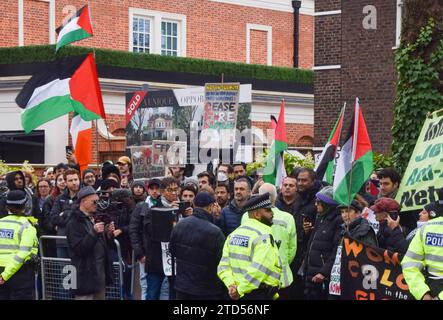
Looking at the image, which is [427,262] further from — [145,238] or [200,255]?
[145,238]

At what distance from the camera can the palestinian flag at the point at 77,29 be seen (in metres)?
20.7

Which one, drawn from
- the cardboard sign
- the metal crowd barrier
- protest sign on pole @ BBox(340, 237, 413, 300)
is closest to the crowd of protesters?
the metal crowd barrier

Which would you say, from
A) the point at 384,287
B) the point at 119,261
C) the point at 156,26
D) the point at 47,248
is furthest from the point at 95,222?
the point at 156,26

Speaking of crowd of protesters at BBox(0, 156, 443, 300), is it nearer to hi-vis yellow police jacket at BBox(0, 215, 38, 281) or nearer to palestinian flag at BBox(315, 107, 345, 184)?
hi-vis yellow police jacket at BBox(0, 215, 38, 281)

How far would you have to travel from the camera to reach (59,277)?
14.0 m

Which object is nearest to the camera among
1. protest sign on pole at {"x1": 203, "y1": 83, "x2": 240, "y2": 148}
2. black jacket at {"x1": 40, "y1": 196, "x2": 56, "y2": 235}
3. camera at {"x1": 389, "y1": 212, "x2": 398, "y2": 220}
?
camera at {"x1": 389, "y1": 212, "x2": 398, "y2": 220}

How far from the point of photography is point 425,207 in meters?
10.7

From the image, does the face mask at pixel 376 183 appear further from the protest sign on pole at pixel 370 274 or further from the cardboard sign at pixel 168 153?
the protest sign on pole at pixel 370 274

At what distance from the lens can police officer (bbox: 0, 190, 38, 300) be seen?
12.2 meters

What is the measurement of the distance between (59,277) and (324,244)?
3.89 metres

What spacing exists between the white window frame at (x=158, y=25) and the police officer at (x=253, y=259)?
1217 inches

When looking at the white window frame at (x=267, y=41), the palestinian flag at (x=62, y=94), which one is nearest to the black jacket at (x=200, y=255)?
the palestinian flag at (x=62, y=94)

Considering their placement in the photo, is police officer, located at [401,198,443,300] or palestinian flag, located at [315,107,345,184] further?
palestinian flag, located at [315,107,345,184]
